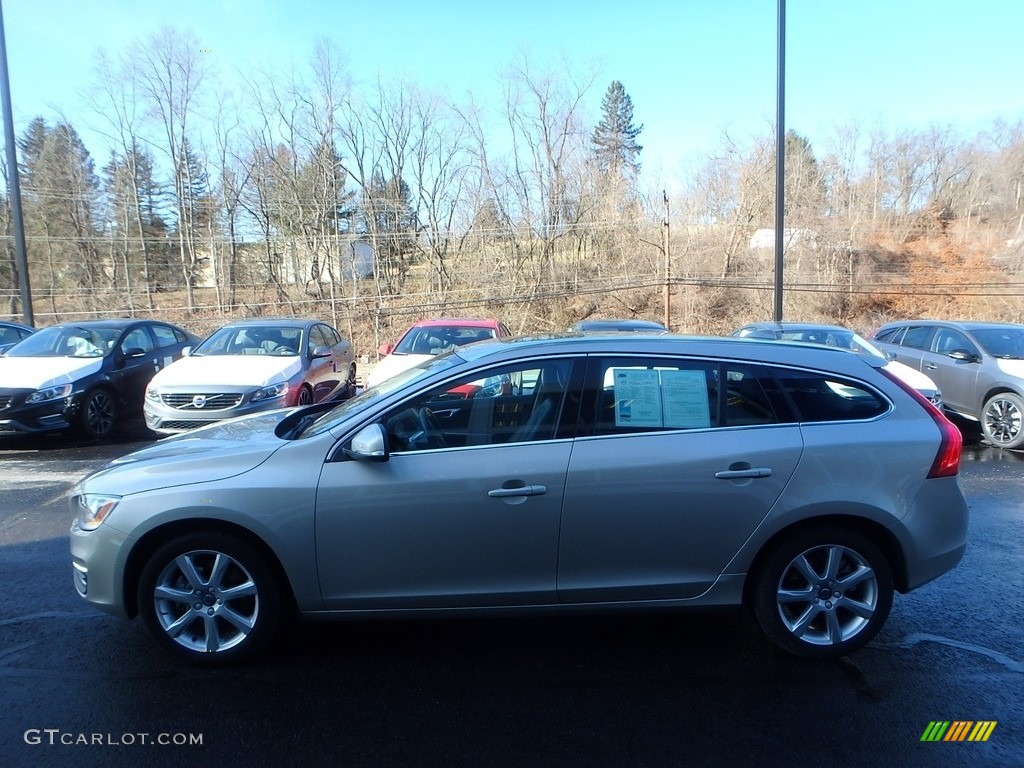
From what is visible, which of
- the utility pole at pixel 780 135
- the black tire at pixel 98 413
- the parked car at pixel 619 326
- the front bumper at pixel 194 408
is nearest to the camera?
the front bumper at pixel 194 408

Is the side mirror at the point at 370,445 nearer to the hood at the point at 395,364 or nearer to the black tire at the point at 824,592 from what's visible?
the black tire at the point at 824,592

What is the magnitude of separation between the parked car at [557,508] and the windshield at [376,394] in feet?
0.21

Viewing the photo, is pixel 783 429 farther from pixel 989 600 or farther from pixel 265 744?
pixel 265 744

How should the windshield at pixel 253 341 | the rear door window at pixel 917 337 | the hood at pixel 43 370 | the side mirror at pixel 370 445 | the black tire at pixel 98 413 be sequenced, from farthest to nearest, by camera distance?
the rear door window at pixel 917 337
the windshield at pixel 253 341
the black tire at pixel 98 413
the hood at pixel 43 370
the side mirror at pixel 370 445

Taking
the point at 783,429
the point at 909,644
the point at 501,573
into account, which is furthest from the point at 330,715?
the point at 909,644

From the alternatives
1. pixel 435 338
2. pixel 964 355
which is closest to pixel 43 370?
pixel 435 338

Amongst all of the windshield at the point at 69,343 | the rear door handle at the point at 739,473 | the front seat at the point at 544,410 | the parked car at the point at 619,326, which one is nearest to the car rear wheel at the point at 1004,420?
the parked car at the point at 619,326

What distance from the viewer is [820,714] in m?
3.00

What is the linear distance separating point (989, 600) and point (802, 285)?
1148 inches

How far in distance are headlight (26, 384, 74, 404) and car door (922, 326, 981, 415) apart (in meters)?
12.1

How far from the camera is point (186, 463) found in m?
3.38

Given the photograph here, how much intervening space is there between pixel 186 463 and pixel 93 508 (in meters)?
0.52

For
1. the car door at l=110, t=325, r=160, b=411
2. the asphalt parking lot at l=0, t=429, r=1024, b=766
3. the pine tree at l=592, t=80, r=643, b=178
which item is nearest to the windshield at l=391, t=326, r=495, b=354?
the car door at l=110, t=325, r=160, b=411

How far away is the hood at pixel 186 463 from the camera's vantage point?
130 inches
